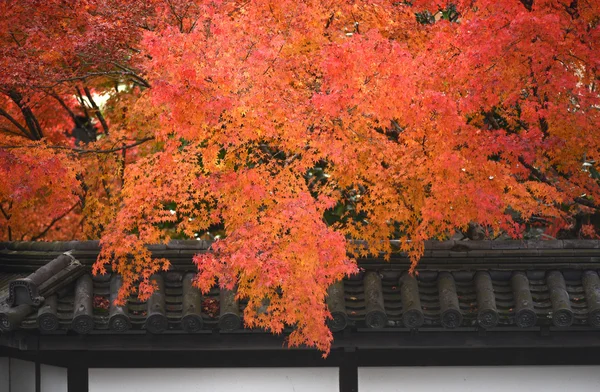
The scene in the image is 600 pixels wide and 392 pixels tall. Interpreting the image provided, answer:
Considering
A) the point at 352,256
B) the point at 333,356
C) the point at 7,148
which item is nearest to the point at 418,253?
the point at 352,256

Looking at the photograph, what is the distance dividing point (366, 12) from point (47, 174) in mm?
6389

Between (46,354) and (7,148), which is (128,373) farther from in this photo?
(7,148)

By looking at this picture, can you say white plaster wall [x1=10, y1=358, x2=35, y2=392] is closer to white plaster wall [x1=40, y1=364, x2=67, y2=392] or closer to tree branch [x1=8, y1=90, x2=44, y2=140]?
white plaster wall [x1=40, y1=364, x2=67, y2=392]

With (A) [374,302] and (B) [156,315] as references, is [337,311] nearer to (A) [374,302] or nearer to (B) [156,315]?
(A) [374,302]

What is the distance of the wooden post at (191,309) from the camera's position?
10.0 metres

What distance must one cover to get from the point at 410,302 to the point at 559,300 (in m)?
2.00

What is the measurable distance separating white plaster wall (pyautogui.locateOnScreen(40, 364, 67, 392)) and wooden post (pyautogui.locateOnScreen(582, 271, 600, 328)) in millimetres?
7311

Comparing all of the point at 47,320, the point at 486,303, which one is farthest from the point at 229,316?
the point at 486,303

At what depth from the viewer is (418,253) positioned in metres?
10.7

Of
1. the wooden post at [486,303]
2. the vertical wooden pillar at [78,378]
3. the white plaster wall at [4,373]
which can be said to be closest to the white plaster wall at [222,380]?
the vertical wooden pillar at [78,378]

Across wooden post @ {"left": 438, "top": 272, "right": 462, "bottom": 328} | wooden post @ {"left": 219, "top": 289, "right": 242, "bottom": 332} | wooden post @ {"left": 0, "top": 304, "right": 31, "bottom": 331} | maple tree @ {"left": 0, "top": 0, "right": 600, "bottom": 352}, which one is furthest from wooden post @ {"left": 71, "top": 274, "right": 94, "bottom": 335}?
wooden post @ {"left": 438, "top": 272, "right": 462, "bottom": 328}

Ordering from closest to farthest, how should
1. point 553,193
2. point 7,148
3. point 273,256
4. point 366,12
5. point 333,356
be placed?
point 273,256
point 333,356
point 553,193
point 366,12
point 7,148

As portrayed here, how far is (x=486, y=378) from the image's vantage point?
10656 mm

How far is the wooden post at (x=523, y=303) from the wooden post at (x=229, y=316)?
3704 mm
